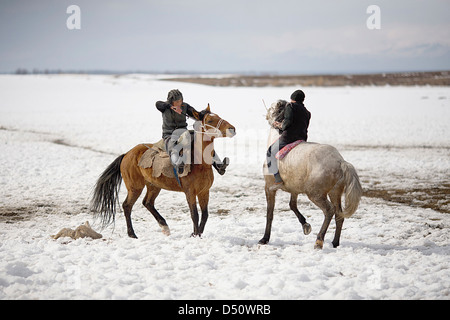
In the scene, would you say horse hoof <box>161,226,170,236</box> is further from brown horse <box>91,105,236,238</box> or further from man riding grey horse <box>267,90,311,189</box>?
man riding grey horse <box>267,90,311,189</box>

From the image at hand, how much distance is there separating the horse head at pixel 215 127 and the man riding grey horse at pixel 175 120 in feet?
0.47

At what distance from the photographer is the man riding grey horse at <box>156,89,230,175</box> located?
6414mm

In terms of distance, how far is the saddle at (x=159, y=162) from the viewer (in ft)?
21.6

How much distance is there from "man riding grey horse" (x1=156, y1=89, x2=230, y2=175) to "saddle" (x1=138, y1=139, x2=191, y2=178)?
115mm

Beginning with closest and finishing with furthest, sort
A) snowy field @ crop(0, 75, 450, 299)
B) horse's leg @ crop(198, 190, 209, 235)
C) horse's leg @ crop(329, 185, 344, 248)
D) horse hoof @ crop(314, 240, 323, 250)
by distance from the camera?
snowy field @ crop(0, 75, 450, 299)
horse's leg @ crop(329, 185, 344, 248)
horse hoof @ crop(314, 240, 323, 250)
horse's leg @ crop(198, 190, 209, 235)

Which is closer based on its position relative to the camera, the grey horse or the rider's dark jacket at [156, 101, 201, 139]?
the grey horse

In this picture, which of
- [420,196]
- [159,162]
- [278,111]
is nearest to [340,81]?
[420,196]

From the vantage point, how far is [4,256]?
567 centimetres

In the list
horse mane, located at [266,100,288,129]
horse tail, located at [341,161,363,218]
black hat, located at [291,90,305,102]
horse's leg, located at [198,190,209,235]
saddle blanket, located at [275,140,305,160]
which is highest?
black hat, located at [291,90,305,102]

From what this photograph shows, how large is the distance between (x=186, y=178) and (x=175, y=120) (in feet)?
3.28

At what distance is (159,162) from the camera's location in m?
6.65

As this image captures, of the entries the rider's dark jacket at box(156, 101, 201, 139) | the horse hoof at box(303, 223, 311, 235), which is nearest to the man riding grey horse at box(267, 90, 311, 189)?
the horse hoof at box(303, 223, 311, 235)

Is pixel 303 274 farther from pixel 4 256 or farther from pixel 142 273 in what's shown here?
pixel 4 256
